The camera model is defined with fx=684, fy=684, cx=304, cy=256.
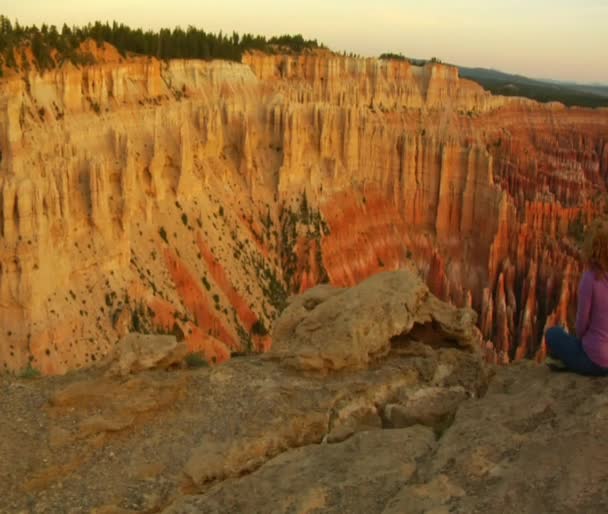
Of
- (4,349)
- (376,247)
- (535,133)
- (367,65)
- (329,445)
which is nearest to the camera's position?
(329,445)

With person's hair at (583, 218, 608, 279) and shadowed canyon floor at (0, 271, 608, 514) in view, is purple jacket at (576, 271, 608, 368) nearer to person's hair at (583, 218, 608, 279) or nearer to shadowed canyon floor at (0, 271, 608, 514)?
person's hair at (583, 218, 608, 279)

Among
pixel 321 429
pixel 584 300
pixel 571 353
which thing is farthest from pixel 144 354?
pixel 584 300

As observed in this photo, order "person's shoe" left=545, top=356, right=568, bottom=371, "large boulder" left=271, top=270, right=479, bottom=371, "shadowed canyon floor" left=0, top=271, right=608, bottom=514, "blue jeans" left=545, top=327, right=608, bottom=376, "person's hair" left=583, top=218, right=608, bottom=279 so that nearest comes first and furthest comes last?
"shadowed canyon floor" left=0, top=271, right=608, bottom=514 < "person's hair" left=583, top=218, right=608, bottom=279 < "blue jeans" left=545, top=327, right=608, bottom=376 < "person's shoe" left=545, top=356, right=568, bottom=371 < "large boulder" left=271, top=270, right=479, bottom=371

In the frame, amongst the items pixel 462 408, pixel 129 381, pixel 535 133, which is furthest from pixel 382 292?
pixel 535 133

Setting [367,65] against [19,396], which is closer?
[19,396]

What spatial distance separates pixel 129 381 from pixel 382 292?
13.0 feet

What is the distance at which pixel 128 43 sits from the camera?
37.2 m

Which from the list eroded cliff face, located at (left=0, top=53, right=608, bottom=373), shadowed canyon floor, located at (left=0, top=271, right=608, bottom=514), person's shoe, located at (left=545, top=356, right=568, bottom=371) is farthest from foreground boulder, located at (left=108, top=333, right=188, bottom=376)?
eroded cliff face, located at (left=0, top=53, right=608, bottom=373)

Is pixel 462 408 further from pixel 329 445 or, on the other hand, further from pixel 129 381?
pixel 129 381

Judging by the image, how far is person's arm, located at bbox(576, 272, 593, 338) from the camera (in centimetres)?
723

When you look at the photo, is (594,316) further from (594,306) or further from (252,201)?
(252,201)

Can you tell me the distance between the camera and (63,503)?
6.65 m

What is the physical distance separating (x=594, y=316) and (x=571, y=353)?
24.0 inches

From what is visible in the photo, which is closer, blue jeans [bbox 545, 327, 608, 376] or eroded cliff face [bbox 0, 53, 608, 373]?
blue jeans [bbox 545, 327, 608, 376]
